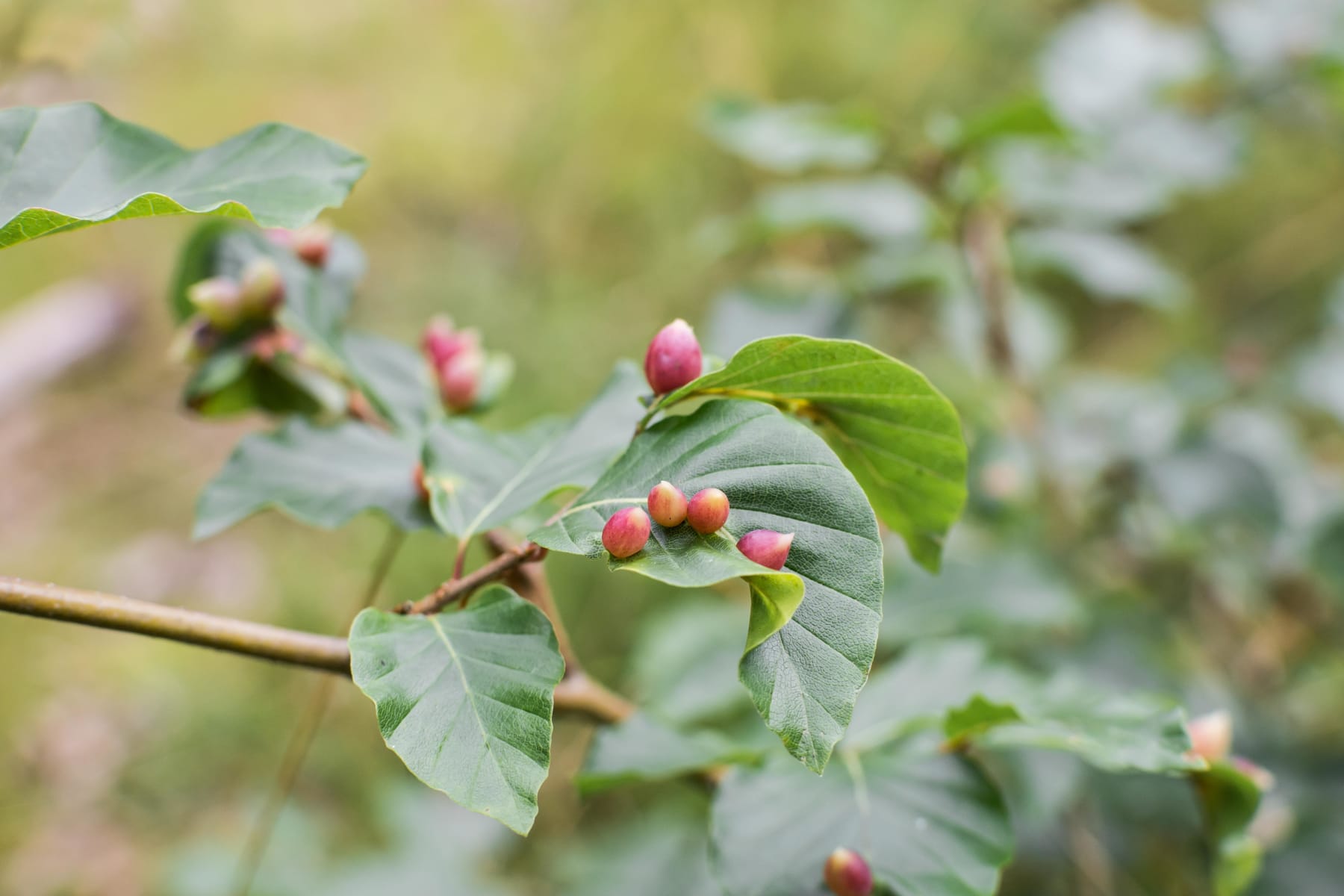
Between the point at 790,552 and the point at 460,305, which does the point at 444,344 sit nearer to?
the point at 790,552

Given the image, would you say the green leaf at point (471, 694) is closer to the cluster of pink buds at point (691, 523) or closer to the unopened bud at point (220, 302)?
the cluster of pink buds at point (691, 523)

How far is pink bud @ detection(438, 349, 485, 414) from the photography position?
539 millimetres

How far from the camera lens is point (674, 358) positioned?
14.1 inches

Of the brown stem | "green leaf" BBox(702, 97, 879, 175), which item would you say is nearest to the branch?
the brown stem

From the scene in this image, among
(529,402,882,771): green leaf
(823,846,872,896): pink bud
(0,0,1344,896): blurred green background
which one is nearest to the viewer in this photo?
(529,402,882,771): green leaf

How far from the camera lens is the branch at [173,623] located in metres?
0.31

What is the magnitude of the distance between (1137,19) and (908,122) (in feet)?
2.65

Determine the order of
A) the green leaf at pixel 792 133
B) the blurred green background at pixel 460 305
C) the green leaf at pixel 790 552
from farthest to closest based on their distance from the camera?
the blurred green background at pixel 460 305
the green leaf at pixel 792 133
the green leaf at pixel 790 552

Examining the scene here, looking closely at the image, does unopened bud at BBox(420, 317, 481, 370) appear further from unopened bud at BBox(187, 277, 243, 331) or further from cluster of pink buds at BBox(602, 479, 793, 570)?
cluster of pink buds at BBox(602, 479, 793, 570)

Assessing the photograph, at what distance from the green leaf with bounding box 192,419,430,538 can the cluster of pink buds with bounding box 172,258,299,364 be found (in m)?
0.09

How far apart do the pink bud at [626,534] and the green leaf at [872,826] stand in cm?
21

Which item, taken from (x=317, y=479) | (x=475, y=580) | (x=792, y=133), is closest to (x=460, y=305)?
(x=792, y=133)

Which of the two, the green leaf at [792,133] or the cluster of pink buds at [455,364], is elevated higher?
the green leaf at [792,133]

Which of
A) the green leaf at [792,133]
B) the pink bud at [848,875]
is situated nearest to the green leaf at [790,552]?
the pink bud at [848,875]
